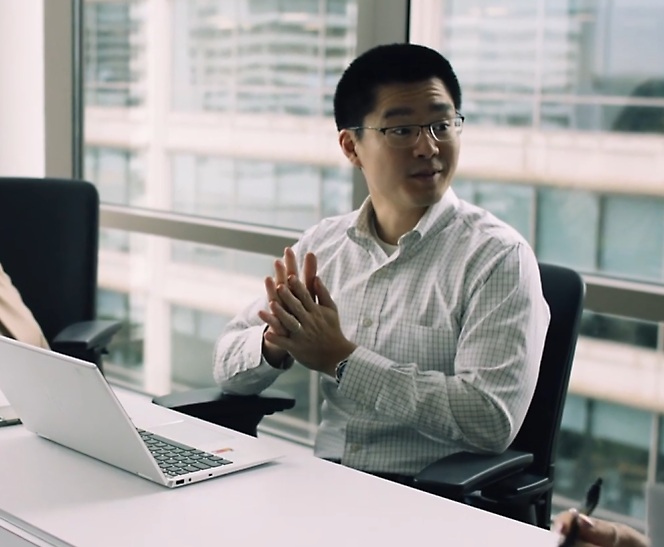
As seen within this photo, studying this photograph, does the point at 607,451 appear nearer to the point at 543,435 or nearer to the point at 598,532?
the point at 543,435

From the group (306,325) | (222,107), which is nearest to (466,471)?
(306,325)

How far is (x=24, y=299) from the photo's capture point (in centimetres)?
285

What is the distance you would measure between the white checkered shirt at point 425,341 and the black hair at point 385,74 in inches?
9.4

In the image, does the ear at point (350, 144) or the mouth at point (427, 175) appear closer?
the mouth at point (427, 175)

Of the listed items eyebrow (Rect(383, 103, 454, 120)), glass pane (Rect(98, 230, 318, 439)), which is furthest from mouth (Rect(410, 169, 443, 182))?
glass pane (Rect(98, 230, 318, 439))

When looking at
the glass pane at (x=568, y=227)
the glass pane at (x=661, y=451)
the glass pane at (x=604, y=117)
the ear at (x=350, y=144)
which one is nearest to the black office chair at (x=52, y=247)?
the ear at (x=350, y=144)

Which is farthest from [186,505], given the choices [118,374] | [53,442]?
[118,374]

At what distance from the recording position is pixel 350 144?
7.29ft

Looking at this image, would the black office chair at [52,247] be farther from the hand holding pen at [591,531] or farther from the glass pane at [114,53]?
the hand holding pen at [591,531]

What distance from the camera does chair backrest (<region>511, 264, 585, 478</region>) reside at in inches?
72.9

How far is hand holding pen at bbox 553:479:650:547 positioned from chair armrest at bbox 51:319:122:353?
5.92ft

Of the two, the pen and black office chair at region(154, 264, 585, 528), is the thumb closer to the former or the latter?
black office chair at region(154, 264, 585, 528)

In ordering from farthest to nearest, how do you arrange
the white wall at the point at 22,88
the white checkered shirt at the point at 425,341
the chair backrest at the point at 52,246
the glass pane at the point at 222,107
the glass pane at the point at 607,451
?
1. the white wall at the point at 22,88
2. the glass pane at the point at 222,107
3. the chair backrest at the point at 52,246
4. the glass pane at the point at 607,451
5. the white checkered shirt at the point at 425,341

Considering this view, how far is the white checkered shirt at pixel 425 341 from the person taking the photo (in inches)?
71.0
